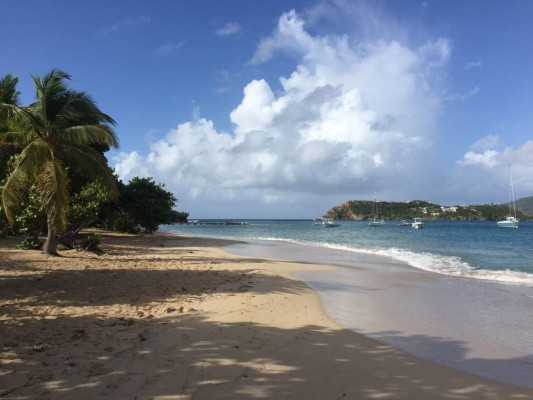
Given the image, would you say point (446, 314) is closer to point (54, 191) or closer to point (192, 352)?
point (192, 352)

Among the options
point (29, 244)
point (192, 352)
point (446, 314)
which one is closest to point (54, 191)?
point (29, 244)

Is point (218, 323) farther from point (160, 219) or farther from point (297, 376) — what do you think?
point (160, 219)

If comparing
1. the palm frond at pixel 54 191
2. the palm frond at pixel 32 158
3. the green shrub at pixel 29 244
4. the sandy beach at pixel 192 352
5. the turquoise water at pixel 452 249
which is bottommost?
the turquoise water at pixel 452 249

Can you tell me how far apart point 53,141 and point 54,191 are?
204 centimetres

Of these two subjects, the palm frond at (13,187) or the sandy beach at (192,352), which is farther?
the palm frond at (13,187)

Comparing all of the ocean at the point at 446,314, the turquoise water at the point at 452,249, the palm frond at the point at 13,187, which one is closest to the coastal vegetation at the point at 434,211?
the turquoise water at the point at 452,249

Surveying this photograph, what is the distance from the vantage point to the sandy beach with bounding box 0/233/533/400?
404 centimetres

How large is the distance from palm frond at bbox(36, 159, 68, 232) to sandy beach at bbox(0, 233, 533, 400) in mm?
3306

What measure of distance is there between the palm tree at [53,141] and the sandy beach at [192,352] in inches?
152

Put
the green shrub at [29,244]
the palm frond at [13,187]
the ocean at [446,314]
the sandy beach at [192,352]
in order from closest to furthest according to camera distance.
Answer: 1. the sandy beach at [192,352]
2. the ocean at [446,314]
3. the palm frond at [13,187]
4. the green shrub at [29,244]

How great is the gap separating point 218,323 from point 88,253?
11529mm

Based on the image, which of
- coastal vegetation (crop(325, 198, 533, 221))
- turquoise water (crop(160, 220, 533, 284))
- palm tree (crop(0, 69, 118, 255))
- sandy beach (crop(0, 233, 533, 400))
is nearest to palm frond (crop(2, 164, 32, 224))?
palm tree (crop(0, 69, 118, 255))

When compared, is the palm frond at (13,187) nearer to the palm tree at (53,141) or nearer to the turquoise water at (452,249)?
the palm tree at (53,141)

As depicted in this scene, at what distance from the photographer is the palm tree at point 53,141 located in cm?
1187
